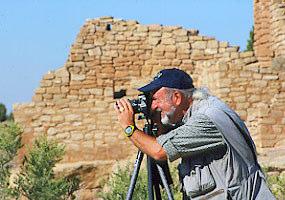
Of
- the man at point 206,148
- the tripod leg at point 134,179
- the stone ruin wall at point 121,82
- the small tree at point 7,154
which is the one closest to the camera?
the man at point 206,148

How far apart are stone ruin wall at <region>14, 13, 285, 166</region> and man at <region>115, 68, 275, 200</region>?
8.58 metres

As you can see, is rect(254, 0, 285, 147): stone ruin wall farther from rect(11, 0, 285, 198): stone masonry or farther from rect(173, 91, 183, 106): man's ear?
rect(173, 91, 183, 106): man's ear

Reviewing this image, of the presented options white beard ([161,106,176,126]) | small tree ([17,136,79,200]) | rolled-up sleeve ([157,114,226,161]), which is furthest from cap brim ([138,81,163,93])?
small tree ([17,136,79,200])

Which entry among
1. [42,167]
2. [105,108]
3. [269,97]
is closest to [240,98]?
[269,97]

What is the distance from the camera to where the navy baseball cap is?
3.74 m

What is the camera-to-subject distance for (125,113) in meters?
3.74

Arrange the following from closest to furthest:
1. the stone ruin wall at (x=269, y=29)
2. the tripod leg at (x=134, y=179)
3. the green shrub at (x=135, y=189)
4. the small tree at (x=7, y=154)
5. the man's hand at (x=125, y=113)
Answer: the man's hand at (x=125, y=113)
the tripod leg at (x=134, y=179)
the green shrub at (x=135, y=189)
the small tree at (x=7, y=154)
the stone ruin wall at (x=269, y=29)

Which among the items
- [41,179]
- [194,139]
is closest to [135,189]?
[41,179]

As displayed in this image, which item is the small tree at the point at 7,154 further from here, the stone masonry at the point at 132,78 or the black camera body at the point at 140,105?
the black camera body at the point at 140,105

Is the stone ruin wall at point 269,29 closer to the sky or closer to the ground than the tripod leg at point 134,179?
closer to the sky

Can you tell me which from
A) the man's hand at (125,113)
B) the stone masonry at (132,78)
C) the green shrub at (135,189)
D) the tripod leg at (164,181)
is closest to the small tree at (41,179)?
the green shrub at (135,189)

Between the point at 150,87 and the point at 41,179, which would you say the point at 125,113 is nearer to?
the point at 150,87

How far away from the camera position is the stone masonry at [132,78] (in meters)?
12.8

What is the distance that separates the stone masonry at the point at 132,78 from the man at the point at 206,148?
8.55 metres
